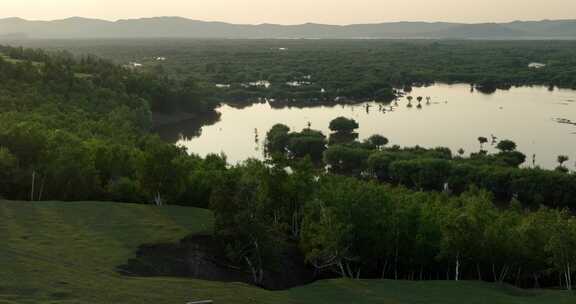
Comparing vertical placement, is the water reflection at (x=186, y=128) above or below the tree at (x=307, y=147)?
below

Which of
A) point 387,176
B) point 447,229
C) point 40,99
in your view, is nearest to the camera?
point 447,229

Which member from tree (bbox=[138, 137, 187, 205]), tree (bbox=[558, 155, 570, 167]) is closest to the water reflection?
tree (bbox=[558, 155, 570, 167])

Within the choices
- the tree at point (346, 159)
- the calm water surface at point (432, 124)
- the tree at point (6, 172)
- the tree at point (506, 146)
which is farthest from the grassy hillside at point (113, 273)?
the tree at point (506, 146)

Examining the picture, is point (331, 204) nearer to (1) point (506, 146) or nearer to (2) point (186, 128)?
(1) point (506, 146)

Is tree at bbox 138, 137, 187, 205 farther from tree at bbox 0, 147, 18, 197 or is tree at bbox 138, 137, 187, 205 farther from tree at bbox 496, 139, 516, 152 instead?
tree at bbox 496, 139, 516, 152

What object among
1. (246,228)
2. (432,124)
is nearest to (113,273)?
(246,228)

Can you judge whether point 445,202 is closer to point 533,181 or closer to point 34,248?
point 533,181

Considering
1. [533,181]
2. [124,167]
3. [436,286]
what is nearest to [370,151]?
[533,181]

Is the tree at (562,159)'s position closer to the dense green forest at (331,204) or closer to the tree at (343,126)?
the dense green forest at (331,204)
